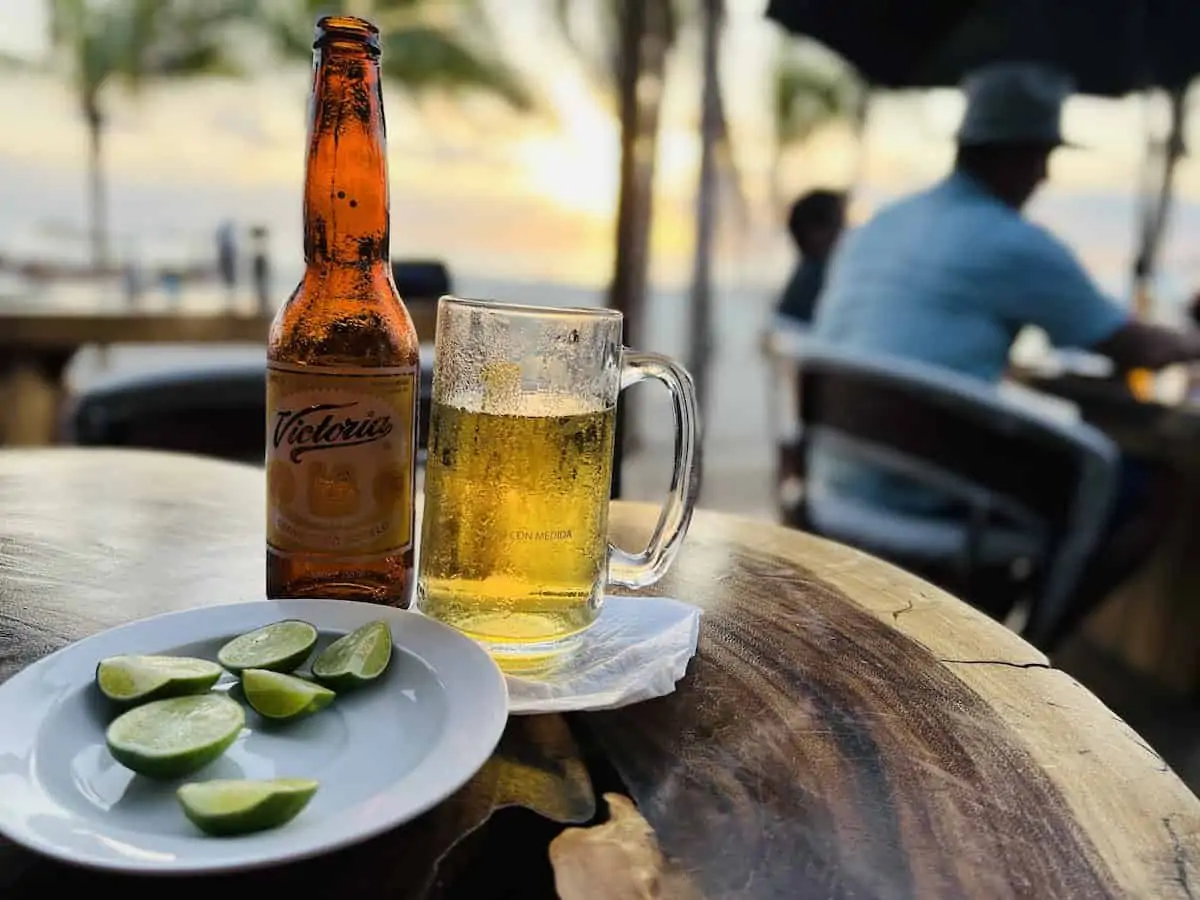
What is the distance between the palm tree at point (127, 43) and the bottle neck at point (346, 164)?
10.1 metres

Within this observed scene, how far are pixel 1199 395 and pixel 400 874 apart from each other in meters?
2.19

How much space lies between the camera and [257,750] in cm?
46

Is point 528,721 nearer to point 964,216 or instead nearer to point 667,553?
point 667,553

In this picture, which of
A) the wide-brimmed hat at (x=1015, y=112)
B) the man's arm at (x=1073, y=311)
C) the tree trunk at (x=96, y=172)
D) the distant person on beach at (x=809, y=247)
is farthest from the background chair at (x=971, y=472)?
the tree trunk at (x=96, y=172)

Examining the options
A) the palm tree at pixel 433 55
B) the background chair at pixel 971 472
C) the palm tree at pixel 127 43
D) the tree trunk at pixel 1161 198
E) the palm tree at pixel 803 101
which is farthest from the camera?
the palm tree at pixel 127 43

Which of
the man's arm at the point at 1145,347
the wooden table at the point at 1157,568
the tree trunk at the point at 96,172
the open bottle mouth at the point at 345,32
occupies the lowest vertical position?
the wooden table at the point at 1157,568

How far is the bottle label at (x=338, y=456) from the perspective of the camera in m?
0.56

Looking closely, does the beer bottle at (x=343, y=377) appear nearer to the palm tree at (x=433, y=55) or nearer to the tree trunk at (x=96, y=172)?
the palm tree at (x=433, y=55)

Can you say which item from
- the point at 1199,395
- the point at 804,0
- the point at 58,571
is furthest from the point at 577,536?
the point at 804,0

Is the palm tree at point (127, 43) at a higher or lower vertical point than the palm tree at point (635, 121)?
higher

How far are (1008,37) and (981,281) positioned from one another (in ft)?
5.79

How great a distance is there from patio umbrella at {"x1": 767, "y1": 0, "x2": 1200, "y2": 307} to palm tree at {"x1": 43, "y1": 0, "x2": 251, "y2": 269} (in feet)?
26.3

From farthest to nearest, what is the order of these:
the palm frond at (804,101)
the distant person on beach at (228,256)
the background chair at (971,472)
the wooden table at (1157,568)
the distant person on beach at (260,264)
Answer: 1. the palm frond at (804,101)
2. the distant person on beach at (228,256)
3. the distant person on beach at (260,264)
4. the wooden table at (1157,568)
5. the background chair at (971,472)

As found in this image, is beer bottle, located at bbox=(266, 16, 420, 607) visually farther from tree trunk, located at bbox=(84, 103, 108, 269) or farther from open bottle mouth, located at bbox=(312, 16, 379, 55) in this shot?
tree trunk, located at bbox=(84, 103, 108, 269)
